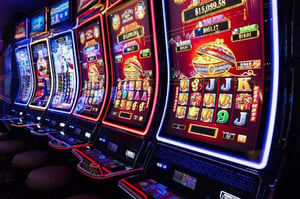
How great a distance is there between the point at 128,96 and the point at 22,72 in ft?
14.2

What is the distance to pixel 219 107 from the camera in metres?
1.73

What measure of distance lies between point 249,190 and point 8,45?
729cm

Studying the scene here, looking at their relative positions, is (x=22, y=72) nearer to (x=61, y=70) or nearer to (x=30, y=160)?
(x=61, y=70)

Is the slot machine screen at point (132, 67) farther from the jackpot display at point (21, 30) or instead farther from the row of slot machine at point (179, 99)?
the jackpot display at point (21, 30)

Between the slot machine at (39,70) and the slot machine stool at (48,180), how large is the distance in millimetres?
2243

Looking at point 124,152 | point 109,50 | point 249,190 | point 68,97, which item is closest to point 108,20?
point 109,50

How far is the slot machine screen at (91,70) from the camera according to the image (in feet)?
10.4

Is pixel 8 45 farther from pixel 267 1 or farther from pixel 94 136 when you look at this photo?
pixel 267 1

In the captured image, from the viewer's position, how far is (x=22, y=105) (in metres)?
5.60

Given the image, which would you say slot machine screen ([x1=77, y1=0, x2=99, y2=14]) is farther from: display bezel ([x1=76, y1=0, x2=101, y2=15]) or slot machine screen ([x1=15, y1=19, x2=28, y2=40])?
slot machine screen ([x1=15, y1=19, x2=28, y2=40])

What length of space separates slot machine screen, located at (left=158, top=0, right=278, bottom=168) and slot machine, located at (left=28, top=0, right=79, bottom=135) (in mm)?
2234

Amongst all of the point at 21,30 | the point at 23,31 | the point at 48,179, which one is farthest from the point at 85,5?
the point at 21,30

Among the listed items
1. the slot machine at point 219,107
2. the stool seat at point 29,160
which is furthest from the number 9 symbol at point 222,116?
the stool seat at point 29,160

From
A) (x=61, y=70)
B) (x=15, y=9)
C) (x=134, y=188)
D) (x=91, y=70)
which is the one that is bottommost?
(x=134, y=188)
